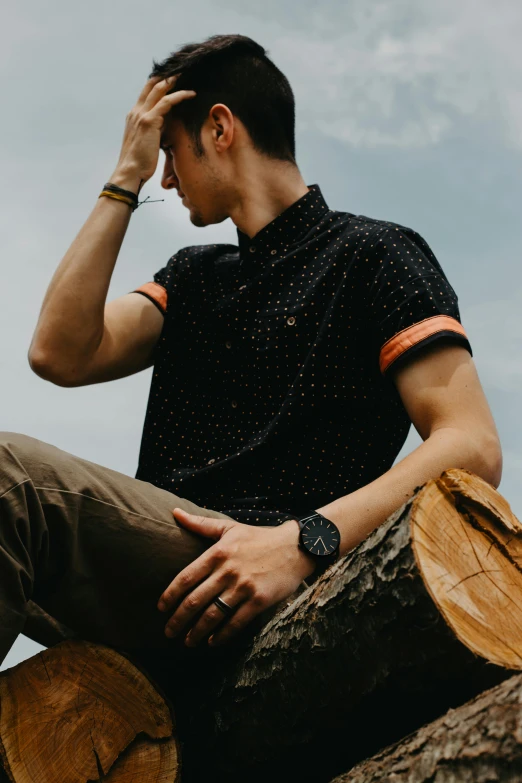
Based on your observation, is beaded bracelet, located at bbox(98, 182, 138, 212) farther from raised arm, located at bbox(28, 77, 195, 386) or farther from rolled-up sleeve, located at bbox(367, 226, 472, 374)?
rolled-up sleeve, located at bbox(367, 226, 472, 374)

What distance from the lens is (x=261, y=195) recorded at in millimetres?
3061

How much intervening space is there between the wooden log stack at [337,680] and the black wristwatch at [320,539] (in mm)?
151

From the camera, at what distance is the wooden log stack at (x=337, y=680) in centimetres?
153

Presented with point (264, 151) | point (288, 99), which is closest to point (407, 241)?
point (264, 151)

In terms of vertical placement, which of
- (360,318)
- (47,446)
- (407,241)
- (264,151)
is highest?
(264,151)

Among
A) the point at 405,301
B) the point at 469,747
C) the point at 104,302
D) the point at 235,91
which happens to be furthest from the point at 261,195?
the point at 469,747

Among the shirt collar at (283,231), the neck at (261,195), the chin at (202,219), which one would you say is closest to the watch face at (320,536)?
the shirt collar at (283,231)

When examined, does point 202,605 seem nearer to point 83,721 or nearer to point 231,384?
point 83,721

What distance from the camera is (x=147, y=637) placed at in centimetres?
218

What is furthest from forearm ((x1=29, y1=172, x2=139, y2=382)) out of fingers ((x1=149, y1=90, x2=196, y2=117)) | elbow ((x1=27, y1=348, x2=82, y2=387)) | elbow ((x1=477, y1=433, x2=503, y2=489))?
elbow ((x1=477, y1=433, x2=503, y2=489))

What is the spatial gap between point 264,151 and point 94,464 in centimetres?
155

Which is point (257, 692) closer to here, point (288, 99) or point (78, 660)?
point (78, 660)

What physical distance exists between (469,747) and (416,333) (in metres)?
1.32

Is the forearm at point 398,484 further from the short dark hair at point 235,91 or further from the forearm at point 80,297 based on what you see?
the short dark hair at point 235,91
